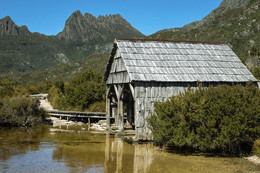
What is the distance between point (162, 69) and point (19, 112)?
14758 mm

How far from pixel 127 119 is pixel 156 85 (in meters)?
8.28

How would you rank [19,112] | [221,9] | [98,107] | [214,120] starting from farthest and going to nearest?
[221,9] < [98,107] < [19,112] < [214,120]

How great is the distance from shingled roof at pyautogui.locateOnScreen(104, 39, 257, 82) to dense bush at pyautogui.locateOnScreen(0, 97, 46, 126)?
1019 cm

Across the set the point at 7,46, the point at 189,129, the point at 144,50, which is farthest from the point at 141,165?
the point at 7,46

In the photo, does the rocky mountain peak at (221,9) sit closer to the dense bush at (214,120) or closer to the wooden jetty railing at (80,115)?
the wooden jetty railing at (80,115)

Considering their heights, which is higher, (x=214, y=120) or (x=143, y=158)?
(x=214, y=120)

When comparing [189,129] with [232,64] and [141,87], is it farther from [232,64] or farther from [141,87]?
[232,64]

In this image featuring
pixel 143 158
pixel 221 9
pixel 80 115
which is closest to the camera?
pixel 143 158

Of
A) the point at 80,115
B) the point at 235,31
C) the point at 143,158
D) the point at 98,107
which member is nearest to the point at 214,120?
the point at 143,158

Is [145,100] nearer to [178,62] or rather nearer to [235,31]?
[178,62]

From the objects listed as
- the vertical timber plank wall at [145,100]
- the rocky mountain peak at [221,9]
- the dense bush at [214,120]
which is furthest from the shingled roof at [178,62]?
the rocky mountain peak at [221,9]

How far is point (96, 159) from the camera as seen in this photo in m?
14.3

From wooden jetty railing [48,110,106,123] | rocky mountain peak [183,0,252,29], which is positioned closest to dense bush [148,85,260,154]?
wooden jetty railing [48,110,106,123]

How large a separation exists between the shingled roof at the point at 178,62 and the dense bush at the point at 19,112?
10187mm
